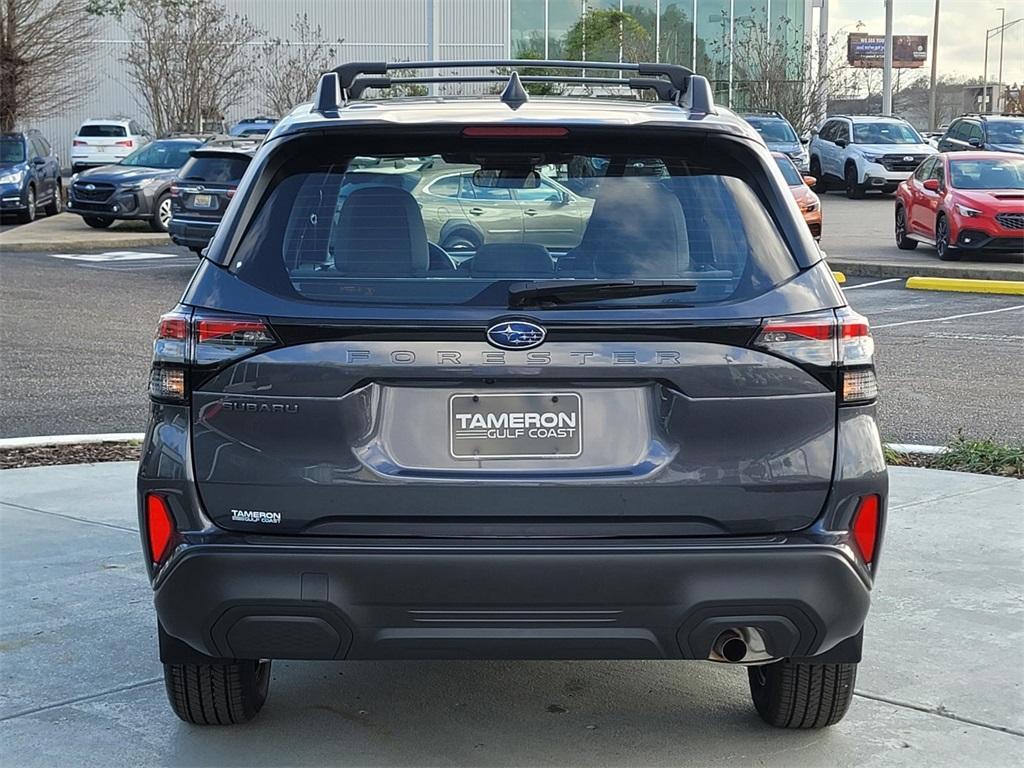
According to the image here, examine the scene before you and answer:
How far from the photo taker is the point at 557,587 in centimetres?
353

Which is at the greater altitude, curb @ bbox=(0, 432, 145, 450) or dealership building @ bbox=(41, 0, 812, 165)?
dealership building @ bbox=(41, 0, 812, 165)

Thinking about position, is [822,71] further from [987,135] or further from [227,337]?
[227,337]

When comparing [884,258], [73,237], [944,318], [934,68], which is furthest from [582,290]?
[934,68]

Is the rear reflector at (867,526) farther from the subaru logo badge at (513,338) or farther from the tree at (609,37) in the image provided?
the tree at (609,37)

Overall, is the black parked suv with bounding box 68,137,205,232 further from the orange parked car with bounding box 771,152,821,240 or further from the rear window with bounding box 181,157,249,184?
the orange parked car with bounding box 771,152,821,240

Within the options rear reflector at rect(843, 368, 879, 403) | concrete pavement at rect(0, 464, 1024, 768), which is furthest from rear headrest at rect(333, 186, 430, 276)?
concrete pavement at rect(0, 464, 1024, 768)

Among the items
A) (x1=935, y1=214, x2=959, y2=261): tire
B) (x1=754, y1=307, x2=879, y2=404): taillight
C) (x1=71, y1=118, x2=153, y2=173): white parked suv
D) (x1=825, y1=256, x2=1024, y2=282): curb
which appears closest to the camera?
(x1=754, y1=307, x2=879, y2=404): taillight

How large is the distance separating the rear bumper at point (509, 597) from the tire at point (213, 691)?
60 centimetres

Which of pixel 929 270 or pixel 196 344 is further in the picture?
pixel 929 270

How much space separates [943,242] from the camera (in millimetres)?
21047

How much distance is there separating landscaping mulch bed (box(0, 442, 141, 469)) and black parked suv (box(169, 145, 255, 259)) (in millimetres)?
11533

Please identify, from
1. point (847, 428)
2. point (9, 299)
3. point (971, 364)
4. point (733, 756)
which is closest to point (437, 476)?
point (847, 428)

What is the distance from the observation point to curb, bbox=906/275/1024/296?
18234 mm

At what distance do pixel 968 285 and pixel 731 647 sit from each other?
620 inches
